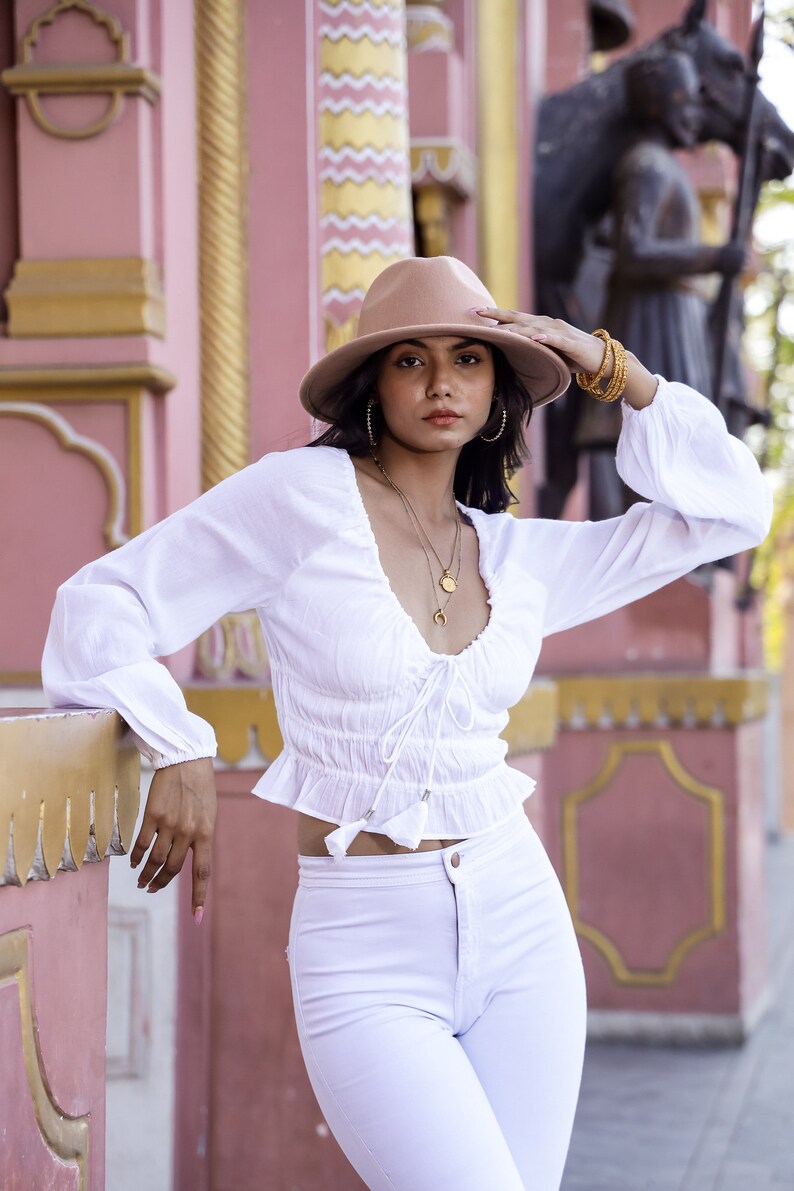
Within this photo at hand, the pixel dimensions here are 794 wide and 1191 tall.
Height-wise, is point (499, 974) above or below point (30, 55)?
below

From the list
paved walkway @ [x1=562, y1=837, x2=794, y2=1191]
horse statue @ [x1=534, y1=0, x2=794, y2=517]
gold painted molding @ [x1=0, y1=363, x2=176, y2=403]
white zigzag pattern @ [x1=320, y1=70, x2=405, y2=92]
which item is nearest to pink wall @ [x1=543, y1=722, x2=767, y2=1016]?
paved walkway @ [x1=562, y1=837, x2=794, y2=1191]

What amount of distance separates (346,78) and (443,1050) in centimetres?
300

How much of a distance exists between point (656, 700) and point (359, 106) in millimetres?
3258

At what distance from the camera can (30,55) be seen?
13.0 ft

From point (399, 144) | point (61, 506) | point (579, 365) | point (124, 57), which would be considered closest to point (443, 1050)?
point (579, 365)

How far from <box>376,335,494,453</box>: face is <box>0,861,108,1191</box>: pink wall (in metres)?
0.79

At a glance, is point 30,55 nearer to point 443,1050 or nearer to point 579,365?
point 579,365

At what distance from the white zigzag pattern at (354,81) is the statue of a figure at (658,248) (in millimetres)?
2496

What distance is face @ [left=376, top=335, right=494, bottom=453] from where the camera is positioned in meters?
2.49

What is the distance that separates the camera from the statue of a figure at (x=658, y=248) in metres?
6.80

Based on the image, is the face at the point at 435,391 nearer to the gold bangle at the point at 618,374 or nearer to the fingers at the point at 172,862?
the gold bangle at the point at 618,374

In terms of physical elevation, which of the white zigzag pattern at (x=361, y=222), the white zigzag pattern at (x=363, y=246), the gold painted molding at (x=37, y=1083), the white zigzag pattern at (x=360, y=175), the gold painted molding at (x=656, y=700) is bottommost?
the gold painted molding at (x=656, y=700)

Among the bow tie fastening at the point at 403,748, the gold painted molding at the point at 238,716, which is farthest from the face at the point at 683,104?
the bow tie fastening at the point at 403,748

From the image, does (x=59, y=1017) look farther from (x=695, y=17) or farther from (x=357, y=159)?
(x=695, y=17)
